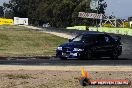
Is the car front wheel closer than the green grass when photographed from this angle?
Yes

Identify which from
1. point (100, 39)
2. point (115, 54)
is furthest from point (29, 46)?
point (115, 54)

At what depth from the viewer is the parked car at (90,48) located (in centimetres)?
2400

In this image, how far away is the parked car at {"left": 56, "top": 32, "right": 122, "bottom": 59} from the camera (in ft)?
78.7

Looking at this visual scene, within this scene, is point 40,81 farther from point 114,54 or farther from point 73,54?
point 114,54

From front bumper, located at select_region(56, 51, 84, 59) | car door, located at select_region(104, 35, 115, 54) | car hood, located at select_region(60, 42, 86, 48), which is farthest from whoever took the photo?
car door, located at select_region(104, 35, 115, 54)

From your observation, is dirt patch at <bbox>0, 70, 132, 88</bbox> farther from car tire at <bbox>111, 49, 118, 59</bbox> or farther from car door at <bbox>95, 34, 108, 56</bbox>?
car tire at <bbox>111, 49, 118, 59</bbox>

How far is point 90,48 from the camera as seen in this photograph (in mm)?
24453

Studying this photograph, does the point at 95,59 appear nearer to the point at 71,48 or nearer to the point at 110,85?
the point at 71,48

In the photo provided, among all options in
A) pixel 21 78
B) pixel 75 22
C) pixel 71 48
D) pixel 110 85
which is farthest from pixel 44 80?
pixel 75 22

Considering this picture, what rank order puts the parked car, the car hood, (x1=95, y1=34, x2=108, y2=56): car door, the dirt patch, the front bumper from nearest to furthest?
1. the dirt patch
2. the front bumper
3. the parked car
4. the car hood
5. (x1=95, y1=34, x2=108, y2=56): car door

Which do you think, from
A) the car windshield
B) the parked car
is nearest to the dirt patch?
the parked car

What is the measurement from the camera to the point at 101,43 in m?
25.3

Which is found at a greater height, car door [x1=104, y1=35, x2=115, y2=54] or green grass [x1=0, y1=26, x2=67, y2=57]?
car door [x1=104, y1=35, x2=115, y2=54]

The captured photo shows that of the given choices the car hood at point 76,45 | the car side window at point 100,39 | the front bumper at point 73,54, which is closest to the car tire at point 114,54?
the car side window at point 100,39
